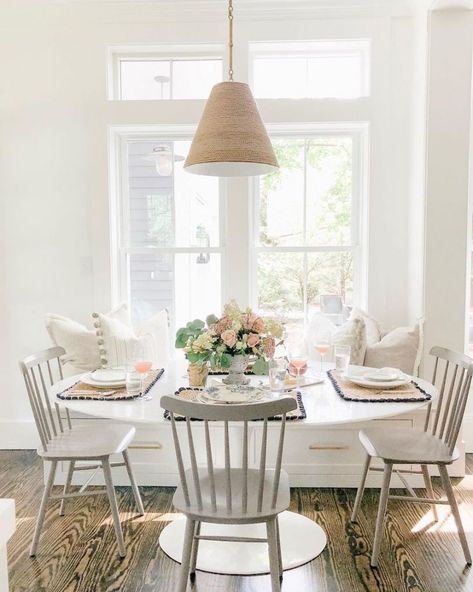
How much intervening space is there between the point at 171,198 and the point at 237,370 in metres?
1.86

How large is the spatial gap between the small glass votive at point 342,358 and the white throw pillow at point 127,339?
105 cm

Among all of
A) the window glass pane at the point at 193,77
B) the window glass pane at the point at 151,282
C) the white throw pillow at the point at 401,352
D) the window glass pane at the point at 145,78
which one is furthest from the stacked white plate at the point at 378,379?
the window glass pane at the point at 145,78

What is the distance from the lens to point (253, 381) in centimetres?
258

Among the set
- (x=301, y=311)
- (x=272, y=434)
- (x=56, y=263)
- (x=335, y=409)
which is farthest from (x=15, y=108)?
(x=335, y=409)

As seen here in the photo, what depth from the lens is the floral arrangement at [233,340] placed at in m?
2.29

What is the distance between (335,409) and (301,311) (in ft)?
5.73

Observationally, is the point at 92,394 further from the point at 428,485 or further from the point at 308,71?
the point at 308,71

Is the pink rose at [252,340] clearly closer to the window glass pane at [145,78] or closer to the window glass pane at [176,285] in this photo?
the window glass pane at [176,285]

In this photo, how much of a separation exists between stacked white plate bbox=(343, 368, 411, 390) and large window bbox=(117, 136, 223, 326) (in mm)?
1499

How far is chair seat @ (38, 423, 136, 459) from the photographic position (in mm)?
2412

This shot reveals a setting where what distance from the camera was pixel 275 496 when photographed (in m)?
1.84

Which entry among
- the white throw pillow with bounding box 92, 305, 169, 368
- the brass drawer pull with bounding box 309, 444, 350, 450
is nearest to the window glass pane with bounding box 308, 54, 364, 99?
the white throw pillow with bounding box 92, 305, 169, 368

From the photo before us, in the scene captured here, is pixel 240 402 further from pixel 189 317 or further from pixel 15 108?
pixel 15 108

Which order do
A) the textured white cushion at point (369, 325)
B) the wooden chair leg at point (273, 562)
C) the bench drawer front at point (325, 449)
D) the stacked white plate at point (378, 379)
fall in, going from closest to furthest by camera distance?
the wooden chair leg at point (273, 562) < the stacked white plate at point (378, 379) < the bench drawer front at point (325, 449) < the textured white cushion at point (369, 325)
